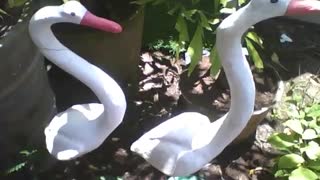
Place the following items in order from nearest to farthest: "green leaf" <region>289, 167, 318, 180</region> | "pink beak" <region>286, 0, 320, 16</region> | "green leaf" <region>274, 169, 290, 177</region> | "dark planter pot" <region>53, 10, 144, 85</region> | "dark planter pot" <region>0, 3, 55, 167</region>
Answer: "pink beak" <region>286, 0, 320, 16</region> → "dark planter pot" <region>0, 3, 55, 167</region> → "green leaf" <region>289, 167, 318, 180</region> → "green leaf" <region>274, 169, 290, 177</region> → "dark planter pot" <region>53, 10, 144, 85</region>

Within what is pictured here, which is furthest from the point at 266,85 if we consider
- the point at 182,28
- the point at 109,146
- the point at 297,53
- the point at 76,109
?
the point at 76,109

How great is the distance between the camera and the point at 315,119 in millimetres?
2010

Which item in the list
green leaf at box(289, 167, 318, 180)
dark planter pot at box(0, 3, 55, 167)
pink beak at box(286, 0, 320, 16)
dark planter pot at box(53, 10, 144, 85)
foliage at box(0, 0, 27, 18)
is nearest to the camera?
pink beak at box(286, 0, 320, 16)

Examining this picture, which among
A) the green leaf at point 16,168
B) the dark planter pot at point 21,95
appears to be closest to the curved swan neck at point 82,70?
the dark planter pot at point 21,95

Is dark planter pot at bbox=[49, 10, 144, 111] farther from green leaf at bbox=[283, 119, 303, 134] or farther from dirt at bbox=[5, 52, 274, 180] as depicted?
green leaf at bbox=[283, 119, 303, 134]

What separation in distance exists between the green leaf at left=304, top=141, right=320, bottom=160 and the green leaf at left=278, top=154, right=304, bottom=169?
0.11ft

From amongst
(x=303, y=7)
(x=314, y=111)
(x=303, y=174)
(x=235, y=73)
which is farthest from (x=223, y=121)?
(x=314, y=111)

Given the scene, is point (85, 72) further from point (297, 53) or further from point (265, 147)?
point (297, 53)

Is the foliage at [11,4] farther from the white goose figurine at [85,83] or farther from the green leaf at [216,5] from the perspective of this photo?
the green leaf at [216,5]

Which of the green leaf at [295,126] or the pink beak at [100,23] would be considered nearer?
the pink beak at [100,23]

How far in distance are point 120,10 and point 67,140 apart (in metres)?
0.66

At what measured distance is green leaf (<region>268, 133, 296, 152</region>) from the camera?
6.52 ft

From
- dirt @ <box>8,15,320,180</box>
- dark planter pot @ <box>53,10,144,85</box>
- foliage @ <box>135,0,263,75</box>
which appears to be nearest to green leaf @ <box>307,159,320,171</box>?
dirt @ <box>8,15,320,180</box>

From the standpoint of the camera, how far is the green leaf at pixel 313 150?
6.29 ft
